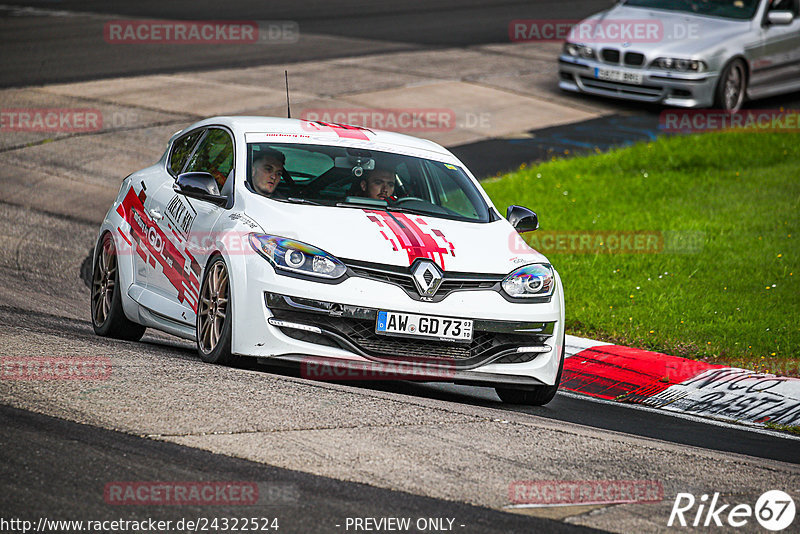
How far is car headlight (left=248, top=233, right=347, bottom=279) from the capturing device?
6961 millimetres

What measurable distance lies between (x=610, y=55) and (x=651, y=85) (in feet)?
Result: 2.62

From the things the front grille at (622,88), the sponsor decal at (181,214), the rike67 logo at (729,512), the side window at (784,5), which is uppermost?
the side window at (784,5)

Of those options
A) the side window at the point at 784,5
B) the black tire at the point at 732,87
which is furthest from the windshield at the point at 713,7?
the black tire at the point at 732,87

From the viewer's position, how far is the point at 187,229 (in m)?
7.92

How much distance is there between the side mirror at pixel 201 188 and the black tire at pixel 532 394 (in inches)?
85.0

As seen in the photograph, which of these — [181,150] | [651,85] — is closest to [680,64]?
[651,85]

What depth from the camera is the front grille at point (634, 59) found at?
18773 mm

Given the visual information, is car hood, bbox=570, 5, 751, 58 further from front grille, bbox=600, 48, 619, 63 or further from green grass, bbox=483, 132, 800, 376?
green grass, bbox=483, 132, 800, 376

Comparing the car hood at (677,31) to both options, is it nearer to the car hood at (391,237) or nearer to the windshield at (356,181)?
the windshield at (356,181)

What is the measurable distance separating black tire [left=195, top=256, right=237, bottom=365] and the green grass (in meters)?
3.56

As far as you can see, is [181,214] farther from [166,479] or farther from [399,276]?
[166,479]

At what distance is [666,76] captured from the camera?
18672 mm

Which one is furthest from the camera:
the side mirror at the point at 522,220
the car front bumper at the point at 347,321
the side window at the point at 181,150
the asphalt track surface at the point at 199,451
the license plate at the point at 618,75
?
the license plate at the point at 618,75

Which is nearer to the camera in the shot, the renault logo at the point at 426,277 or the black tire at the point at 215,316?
the renault logo at the point at 426,277
